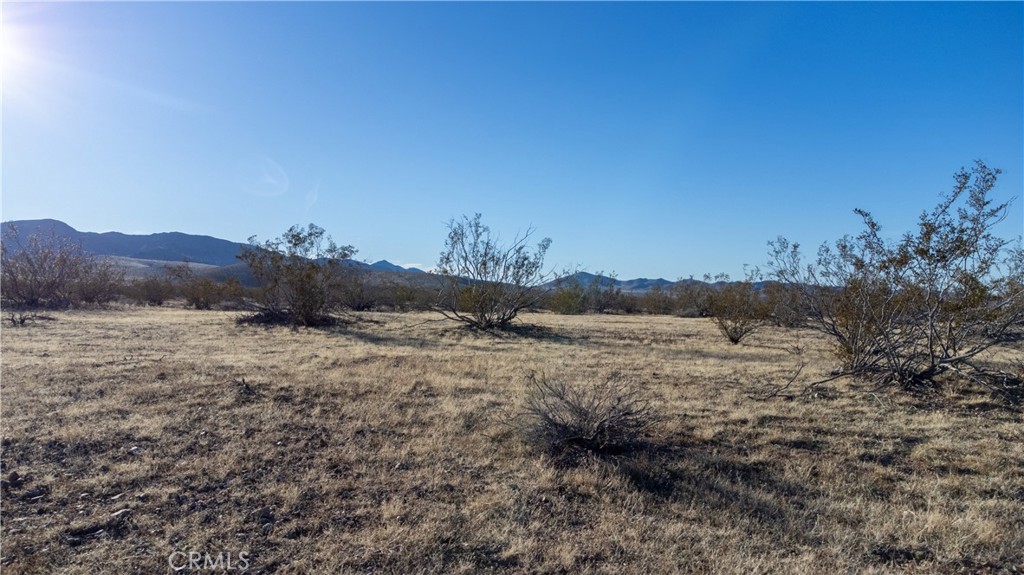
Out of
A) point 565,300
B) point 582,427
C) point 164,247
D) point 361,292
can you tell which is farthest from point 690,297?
point 164,247

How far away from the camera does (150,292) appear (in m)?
32.8

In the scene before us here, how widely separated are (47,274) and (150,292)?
359 inches

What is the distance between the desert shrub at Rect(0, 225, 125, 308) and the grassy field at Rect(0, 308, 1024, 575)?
20.3m

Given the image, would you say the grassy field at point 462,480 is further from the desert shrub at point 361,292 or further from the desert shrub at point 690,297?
the desert shrub at point 690,297

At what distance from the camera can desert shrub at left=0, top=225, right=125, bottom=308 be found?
23.0m

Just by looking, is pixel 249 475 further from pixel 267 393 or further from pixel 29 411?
pixel 29 411

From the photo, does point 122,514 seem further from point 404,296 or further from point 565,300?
point 565,300

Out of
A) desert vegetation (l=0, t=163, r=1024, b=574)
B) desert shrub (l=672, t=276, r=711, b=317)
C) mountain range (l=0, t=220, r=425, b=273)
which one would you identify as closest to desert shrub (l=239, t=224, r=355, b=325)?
desert vegetation (l=0, t=163, r=1024, b=574)

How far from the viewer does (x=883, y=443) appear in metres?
5.68

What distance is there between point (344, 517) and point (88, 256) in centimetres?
3392

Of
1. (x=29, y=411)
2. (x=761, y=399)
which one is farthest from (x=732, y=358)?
(x=29, y=411)

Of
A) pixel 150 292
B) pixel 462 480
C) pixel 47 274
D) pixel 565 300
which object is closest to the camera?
pixel 462 480

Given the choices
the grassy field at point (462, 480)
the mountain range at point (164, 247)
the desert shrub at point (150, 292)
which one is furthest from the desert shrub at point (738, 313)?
the mountain range at point (164, 247)

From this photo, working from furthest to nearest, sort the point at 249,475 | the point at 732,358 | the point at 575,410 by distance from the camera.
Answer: the point at 732,358 < the point at 575,410 < the point at 249,475
